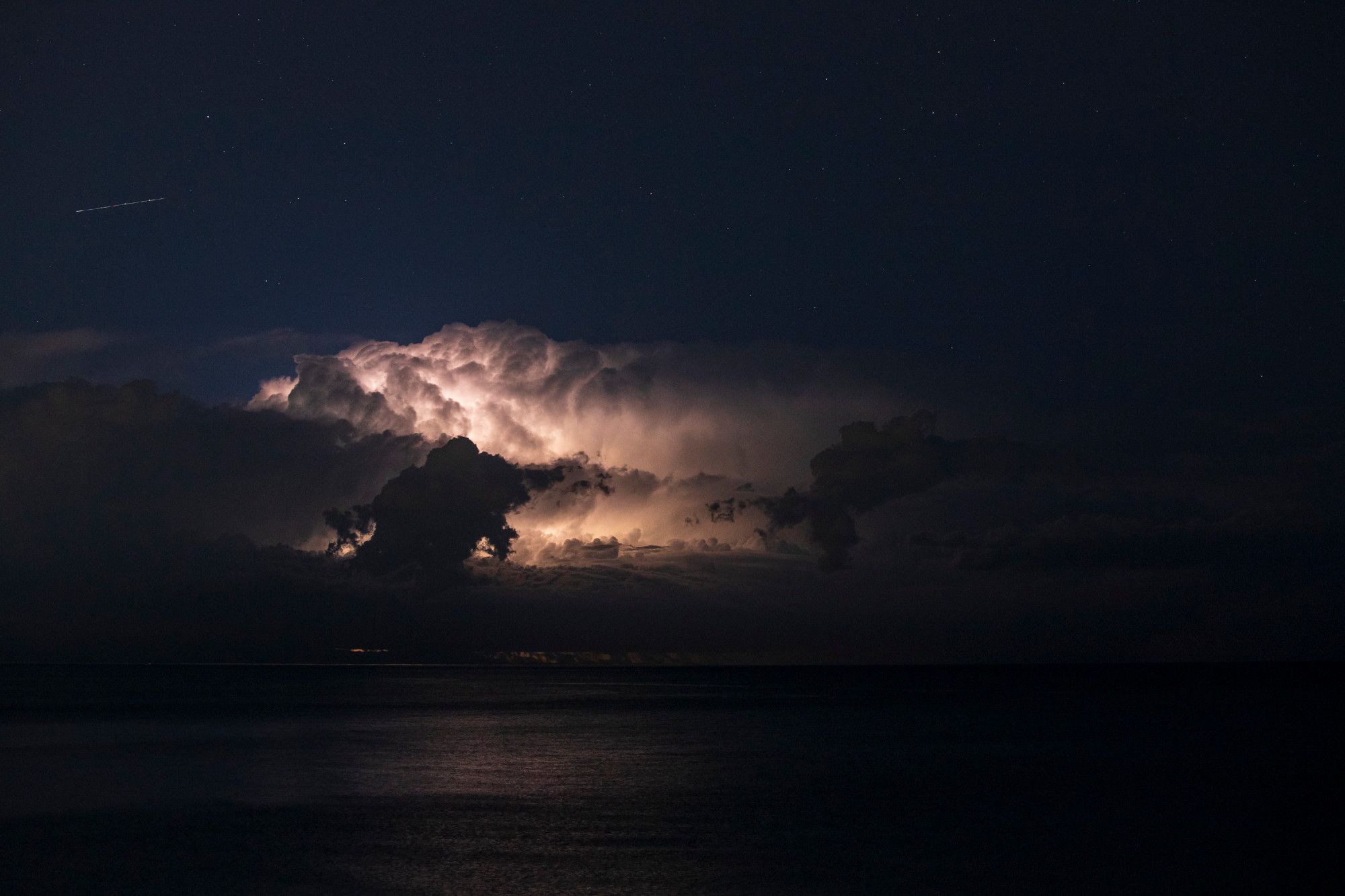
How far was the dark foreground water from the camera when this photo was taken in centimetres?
3216

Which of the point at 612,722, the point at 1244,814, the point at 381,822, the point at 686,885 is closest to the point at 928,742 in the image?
the point at 612,722

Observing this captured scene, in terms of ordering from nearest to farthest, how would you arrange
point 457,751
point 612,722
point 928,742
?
point 457,751
point 928,742
point 612,722

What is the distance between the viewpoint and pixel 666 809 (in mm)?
44594

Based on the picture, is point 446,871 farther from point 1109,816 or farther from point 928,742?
point 928,742

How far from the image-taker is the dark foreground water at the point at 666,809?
32156mm

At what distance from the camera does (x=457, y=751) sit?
72.2 meters

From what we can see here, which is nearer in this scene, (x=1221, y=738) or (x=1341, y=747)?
(x=1341, y=747)

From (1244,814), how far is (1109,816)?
220 inches

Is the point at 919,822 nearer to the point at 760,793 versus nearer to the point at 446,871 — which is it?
the point at 760,793

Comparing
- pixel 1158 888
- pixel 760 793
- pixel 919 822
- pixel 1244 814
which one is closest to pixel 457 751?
pixel 760 793

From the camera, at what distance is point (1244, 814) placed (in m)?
45.4

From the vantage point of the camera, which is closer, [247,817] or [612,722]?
[247,817]

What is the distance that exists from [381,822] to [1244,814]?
107 feet

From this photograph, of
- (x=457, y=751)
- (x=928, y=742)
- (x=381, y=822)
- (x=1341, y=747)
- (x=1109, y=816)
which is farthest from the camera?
(x=928, y=742)
